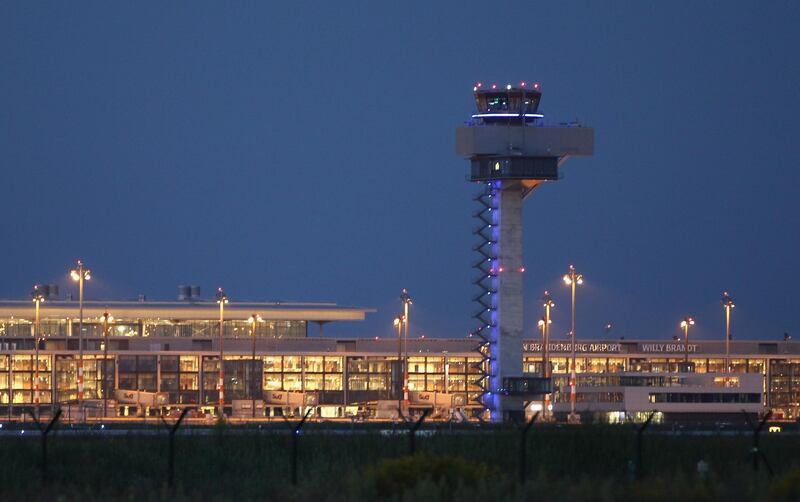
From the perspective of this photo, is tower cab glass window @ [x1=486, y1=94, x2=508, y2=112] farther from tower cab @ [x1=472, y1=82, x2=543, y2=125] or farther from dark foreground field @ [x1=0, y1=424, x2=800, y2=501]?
dark foreground field @ [x1=0, y1=424, x2=800, y2=501]

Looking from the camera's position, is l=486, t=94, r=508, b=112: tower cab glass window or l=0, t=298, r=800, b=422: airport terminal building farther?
l=0, t=298, r=800, b=422: airport terminal building

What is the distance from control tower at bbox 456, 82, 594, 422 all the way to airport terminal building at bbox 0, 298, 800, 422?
499 centimetres

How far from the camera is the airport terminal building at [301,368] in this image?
135500 mm

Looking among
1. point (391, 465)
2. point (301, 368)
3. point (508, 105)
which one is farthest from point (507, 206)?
point (391, 465)

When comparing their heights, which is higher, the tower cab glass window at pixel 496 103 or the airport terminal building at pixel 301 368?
the tower cab glass window at pixel 496 103

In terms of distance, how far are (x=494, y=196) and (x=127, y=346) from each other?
145 ft

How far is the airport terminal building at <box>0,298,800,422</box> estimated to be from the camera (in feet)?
445

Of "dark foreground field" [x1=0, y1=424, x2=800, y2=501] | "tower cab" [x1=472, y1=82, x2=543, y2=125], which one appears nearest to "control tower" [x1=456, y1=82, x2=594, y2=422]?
"tower cab" [x1=472, y1=82, x2=543, y2=125]

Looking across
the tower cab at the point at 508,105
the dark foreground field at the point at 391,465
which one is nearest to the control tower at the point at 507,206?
the tower cab at the point at 508,105

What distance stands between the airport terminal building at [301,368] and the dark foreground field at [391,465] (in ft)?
205

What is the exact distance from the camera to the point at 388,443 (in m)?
59.4

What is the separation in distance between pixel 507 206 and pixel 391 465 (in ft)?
283

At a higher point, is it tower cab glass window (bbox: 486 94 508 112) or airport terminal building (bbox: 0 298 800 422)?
tower cab glass window (bbox: 486 94 508 112)

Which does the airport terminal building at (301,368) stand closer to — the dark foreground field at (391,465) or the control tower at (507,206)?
the control tower at (507,206)
